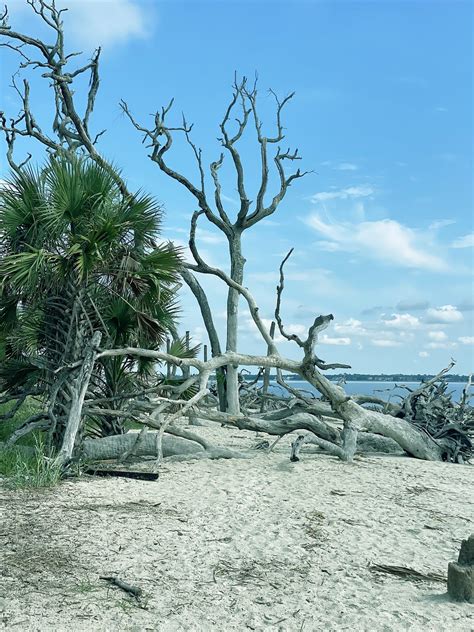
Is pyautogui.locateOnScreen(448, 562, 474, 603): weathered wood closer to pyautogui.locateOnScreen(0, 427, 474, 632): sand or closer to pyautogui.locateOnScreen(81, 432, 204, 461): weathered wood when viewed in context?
pyautogui.locateOnScreen(0, 427, 474, 632): sand

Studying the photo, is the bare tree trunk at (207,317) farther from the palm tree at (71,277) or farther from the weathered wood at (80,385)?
the weathered wood at (80,385)

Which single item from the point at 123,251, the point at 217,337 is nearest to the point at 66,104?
the point at 217,337

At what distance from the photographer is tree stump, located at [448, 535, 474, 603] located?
489 centimetres

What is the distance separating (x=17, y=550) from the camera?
5.83 metres

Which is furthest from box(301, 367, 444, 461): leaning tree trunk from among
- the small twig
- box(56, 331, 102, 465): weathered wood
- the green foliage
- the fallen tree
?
the small twig

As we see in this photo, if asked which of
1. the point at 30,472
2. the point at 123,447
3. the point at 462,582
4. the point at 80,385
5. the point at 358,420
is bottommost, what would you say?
the point at 462,582

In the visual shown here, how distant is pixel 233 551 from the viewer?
602 cm

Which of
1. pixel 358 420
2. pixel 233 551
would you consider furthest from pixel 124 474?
pixel 358 420

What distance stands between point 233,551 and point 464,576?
196cm

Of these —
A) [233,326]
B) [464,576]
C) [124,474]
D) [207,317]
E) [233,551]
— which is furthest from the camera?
[207,317]

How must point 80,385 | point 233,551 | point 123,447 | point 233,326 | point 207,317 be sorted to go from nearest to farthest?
point 233,551
point 80,385
point 123,447
point 233,326
point 207,317

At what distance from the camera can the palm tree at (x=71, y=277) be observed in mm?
9688

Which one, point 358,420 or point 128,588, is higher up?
point 358,420

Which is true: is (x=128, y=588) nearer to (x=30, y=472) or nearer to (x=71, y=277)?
(x=30, y=472)
